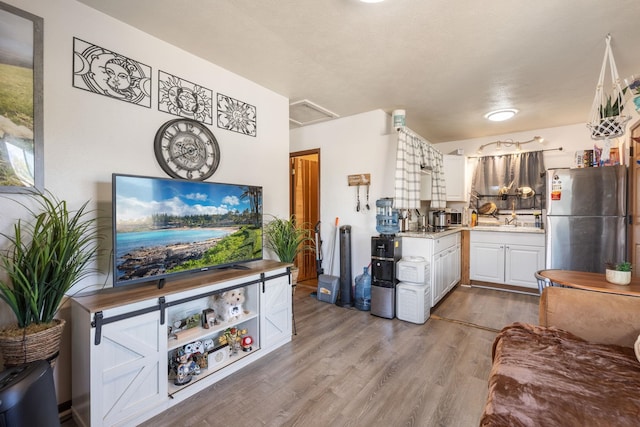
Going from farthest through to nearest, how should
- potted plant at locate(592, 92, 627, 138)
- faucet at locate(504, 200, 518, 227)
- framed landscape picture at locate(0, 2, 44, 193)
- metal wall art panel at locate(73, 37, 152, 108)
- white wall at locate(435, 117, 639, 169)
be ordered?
faucet at locate(504, 200, 518, 227)
white wall at locate(435, 117, 639, 169)
potted plant at locate(592, 92, 627, 138)
metal wall art panel at locate(73, 37, 152, 108)
framed landscape picture at locate(0, 2, 44, 193)

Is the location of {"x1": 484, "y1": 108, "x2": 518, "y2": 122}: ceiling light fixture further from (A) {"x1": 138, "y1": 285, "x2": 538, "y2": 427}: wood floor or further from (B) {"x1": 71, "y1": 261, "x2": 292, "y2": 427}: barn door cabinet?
(B) {"x1": 71, "y1": 261, "x2": 292, "y2": 427}: barn door cabinet

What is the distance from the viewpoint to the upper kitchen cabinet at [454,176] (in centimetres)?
481

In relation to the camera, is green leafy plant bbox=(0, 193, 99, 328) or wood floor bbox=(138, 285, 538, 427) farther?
wood floor bbox=(138, 285, 538, 427)

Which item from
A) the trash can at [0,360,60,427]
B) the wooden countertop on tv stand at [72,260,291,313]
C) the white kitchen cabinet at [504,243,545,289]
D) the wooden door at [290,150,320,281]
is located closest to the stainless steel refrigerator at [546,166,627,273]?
the white kitchen cabinet at [504,243,545,289]

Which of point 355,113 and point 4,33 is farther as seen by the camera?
point 355,113

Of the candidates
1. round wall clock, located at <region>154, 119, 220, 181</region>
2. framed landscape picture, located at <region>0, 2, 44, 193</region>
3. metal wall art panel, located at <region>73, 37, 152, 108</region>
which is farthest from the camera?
round wall clock, located at <region>154, 119, 220, 181</region>

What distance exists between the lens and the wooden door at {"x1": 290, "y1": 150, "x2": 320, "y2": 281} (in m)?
4.54

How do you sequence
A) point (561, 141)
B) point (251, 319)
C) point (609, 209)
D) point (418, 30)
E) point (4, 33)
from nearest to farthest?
point (4, 33) → point (418, 30) → point (251, 319) → point (609, 209) → point (561, 141)

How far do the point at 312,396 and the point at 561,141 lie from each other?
16.6ft

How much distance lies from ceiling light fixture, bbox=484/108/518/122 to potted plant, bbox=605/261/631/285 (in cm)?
241

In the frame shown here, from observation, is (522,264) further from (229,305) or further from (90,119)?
(90,119)

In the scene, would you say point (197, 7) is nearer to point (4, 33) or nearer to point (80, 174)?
point (4, 33)

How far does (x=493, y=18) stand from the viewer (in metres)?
1.89

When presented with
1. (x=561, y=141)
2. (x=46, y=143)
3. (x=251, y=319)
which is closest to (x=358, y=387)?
(x=251, y=319)
